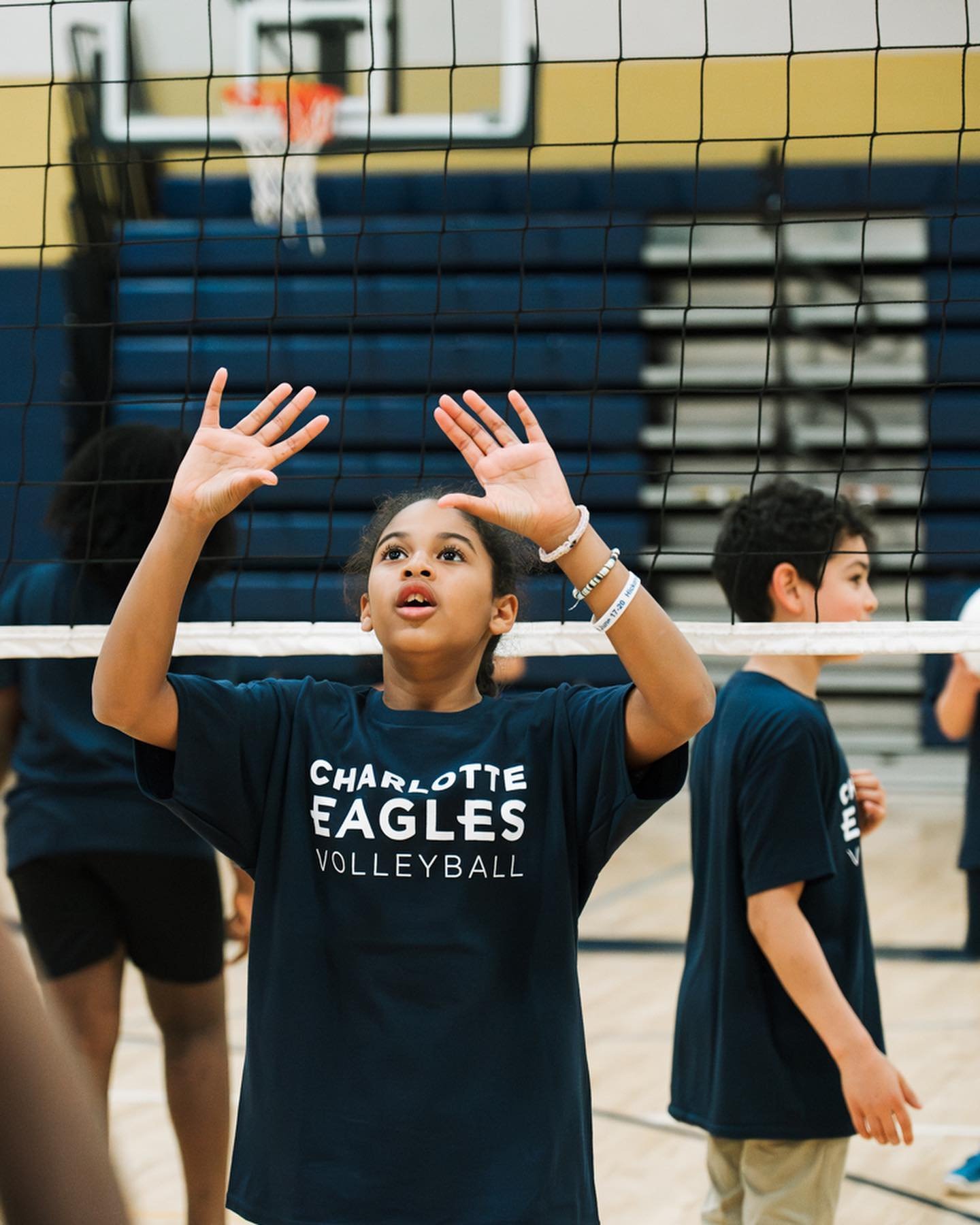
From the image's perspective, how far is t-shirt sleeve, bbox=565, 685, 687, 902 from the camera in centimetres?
154

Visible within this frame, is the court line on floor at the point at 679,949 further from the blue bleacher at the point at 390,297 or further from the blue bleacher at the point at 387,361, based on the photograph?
the blue bleacher at the point at 390,297

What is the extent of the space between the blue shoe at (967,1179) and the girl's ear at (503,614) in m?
1.82

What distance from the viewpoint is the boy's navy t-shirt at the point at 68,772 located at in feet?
7.62

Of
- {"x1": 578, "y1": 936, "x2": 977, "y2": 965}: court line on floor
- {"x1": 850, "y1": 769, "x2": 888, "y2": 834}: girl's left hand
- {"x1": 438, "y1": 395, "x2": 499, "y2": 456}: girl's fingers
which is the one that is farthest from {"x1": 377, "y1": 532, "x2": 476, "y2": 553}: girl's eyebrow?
{"x1": 578, "y1": 936, "x2": 977, "y2": 965}: court line on floor

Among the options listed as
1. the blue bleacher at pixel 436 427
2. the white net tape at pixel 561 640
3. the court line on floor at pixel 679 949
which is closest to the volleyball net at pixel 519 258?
the blue bleacher at pixel 436 427

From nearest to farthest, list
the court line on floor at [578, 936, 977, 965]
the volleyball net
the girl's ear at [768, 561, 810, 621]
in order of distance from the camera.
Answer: the girl's ear at [768, 561, 810, 621], the court line on floor at [578, 936, 977, 965], the volleyball net

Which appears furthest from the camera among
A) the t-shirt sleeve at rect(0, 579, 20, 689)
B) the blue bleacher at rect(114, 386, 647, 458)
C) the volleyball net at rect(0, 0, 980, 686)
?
the blue bleacher at rect(114, 386, 647, 458)

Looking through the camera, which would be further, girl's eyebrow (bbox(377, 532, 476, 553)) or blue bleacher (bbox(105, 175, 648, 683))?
blue bleacher (bbox(105, 175, 648, 683))

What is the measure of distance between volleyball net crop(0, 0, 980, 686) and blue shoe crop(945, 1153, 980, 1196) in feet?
14.7

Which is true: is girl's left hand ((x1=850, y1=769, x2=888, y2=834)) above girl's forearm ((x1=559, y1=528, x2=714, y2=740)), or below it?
below

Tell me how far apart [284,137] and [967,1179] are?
5.84 m

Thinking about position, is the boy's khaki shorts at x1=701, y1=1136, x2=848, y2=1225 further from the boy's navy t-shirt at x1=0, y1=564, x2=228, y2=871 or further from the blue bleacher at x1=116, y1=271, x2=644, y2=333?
the blue bleacher at x1=116, y1=271, x2=644, y2=333

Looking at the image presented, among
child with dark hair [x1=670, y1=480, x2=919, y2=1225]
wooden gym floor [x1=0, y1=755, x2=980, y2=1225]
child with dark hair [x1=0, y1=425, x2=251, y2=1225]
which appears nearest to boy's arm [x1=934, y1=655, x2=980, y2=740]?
wooden gym floor [x1=0, y1=755, x2=980, y2=1225]

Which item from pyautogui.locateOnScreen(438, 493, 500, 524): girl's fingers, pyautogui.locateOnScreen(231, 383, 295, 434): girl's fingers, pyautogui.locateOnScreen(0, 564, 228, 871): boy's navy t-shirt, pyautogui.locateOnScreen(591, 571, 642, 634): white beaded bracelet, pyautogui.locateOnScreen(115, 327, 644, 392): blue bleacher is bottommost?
pyautogui.locateOnScreen(0, 564, 228, 871): boy's navy t-shirt
